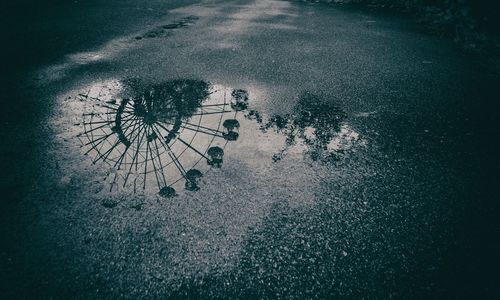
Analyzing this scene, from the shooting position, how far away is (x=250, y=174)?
238cm

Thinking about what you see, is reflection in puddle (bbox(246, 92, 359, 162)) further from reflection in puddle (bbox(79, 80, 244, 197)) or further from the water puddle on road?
reflection in puddle (bbox(79, 80, 244, 197))

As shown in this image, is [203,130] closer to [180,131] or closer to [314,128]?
[180,131]

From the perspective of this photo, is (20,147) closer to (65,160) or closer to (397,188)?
(65,160)

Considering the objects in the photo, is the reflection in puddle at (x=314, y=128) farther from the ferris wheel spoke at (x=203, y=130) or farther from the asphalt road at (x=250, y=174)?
the ferris wheel spoke at (x=203, y=130)

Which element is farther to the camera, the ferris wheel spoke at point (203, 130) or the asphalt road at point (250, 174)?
the ferris wheel spoke at point (203, 130)

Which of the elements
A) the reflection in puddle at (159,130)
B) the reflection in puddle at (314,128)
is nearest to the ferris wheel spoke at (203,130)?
the reflection in puddle at (159,130)

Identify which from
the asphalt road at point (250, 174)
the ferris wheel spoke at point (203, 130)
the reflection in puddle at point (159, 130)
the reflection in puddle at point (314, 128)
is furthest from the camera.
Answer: the ferris wheel spoke at point (203, 130)

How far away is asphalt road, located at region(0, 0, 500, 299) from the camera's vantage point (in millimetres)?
1714

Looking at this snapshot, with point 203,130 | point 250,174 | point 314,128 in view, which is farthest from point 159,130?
point 314,128

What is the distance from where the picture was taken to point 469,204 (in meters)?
2.16

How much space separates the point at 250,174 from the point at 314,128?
104 cm

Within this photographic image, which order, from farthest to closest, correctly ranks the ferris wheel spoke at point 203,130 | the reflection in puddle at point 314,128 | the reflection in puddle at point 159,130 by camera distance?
the ferris wheel spoke at point 203,130 → the reflection in puddle at point 314,128 → the reflection in puddle at point 159,130

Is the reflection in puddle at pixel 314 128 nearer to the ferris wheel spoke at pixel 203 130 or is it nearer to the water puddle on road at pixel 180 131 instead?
the water puddle on road at pixel 180 131

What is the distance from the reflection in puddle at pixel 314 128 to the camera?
8.73 feet
